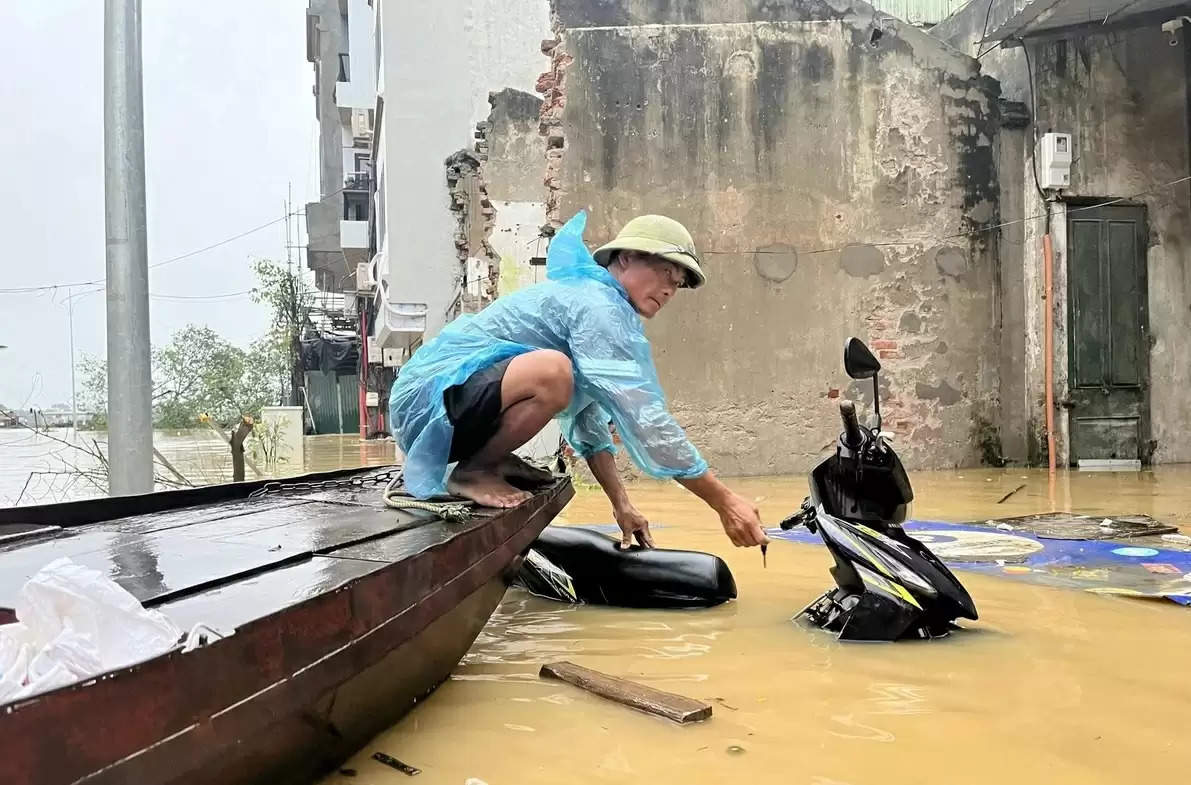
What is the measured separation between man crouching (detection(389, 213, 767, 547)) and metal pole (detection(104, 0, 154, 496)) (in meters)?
1.71

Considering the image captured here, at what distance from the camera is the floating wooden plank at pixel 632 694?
2.04 m

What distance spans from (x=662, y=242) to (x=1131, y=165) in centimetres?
788

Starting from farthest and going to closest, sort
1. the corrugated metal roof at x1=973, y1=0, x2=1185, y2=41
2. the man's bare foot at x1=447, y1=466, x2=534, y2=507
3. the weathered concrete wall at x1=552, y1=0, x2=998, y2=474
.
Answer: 1. the weathered concrete wall at x1=552, y1=0, x2=998, y2=474
2. the corrugated metal roof at x1=973, y1=0, x2=1185, y2=41
3. the man's bare foot at x1=447, y1=466, x2=534, y2=507

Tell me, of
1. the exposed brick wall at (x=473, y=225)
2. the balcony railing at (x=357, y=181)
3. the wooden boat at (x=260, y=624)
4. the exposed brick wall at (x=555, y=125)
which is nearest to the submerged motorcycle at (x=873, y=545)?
the wooden boat at (x=260, y=624)

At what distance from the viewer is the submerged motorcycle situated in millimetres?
2625

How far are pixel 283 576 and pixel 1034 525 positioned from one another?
14.4ft

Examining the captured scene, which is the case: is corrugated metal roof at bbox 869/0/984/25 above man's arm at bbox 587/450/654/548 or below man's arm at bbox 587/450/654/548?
above

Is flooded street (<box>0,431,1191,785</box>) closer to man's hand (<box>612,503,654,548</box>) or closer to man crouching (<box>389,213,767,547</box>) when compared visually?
man's hand (<box>612,503,654,548</box>)

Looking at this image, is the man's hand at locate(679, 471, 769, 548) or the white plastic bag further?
the man's hand at locate(679, 471, 769, 548)

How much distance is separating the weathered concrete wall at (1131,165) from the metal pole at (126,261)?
773 centimetres

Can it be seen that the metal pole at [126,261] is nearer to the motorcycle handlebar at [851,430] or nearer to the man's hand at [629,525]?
the man's hand at [629,525]

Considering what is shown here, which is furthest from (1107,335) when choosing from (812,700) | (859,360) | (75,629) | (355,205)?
(355,205)

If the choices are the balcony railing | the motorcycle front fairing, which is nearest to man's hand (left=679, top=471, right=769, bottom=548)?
the motorcycle front fairing

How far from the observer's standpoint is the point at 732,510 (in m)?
2.55
